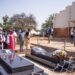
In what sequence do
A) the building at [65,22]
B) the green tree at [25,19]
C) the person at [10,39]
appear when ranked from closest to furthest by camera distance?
the person at [10,39]
the building at [65,22]
the green tree at [25,19]

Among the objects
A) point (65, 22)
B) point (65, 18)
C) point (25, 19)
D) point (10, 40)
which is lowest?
point (10, 40)

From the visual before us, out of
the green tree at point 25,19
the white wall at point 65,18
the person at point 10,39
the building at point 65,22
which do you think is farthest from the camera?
the green tree at point 25,19

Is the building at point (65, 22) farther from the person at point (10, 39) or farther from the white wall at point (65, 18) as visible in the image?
the person at point (10, 39)

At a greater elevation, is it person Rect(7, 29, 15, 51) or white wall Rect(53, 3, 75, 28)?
white wall Rect(53, 3, 75, 28)

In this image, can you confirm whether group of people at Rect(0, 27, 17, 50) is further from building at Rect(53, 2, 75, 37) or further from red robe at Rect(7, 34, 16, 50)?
building at Rect(53, 2, 75, 37)

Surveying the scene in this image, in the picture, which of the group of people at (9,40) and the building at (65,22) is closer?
the group of people at (9,40)

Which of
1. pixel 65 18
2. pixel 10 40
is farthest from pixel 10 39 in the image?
pixel 65 18

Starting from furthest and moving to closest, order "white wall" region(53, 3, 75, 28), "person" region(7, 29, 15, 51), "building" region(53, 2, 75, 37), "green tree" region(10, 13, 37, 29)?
"green tree" region(10, 13, 37, 29), "white wall" region(53, 3, 75, 28), "building" region(53, 2, 75, 37), "person" region(7, 29, 15, 51)

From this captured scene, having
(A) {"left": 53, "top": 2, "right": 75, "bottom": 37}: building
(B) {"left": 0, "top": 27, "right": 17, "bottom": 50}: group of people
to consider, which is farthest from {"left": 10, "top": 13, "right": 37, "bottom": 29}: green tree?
(B) {"left": 0, "top": 27, "right": 17, "bottom": 50}: group of people

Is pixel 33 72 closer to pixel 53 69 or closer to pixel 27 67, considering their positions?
pixel 27 67

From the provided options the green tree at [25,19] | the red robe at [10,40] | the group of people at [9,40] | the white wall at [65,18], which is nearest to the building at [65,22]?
the white wall at [65,18]

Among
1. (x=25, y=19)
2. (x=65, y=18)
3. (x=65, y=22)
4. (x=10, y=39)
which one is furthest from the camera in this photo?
(x=25, y=19)

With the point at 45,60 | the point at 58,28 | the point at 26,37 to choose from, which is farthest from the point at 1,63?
the point at 58,28

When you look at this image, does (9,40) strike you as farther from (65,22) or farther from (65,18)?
(65,18)
